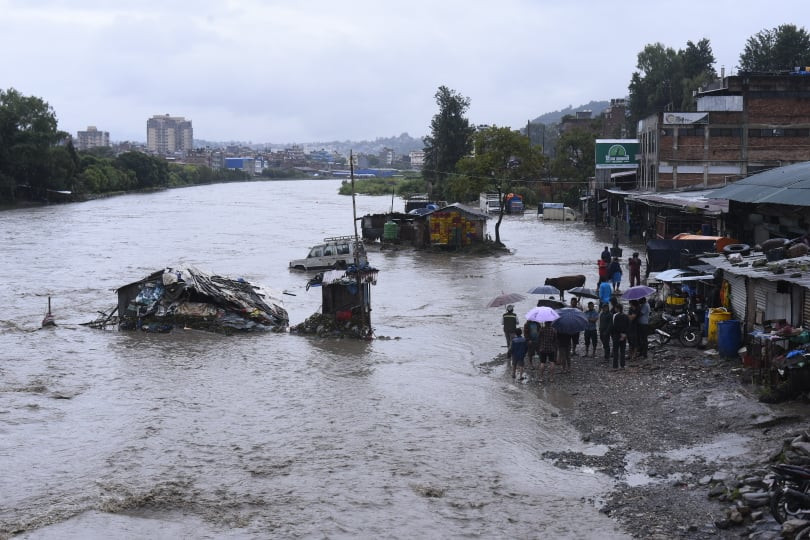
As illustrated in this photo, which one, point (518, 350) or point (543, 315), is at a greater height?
point (543, 315)

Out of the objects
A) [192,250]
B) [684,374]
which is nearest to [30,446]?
[684,374]

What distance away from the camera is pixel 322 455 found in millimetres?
13688

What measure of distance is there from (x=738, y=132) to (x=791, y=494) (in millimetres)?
42775

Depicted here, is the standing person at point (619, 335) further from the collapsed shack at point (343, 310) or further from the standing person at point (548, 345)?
the collapsed shack at point (343, 310)

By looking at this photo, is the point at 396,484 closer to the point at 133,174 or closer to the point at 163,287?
the point at 163,287

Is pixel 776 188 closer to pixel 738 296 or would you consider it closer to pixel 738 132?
pixel 738 296

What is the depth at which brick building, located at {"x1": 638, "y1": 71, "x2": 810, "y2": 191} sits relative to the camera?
157 feet

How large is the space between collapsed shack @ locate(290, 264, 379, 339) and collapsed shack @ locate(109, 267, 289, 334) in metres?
1.43

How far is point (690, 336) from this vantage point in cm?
1809

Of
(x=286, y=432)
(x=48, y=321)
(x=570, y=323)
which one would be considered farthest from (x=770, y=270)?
(x=48, y=321)

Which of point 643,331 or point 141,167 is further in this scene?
point 141,167

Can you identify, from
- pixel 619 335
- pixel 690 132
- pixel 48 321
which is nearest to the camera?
pixel 619 335

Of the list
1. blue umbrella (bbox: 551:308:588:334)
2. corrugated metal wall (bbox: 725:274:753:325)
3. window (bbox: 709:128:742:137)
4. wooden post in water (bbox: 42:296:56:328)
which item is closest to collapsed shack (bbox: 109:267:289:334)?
wooden post in water (bbox: 42:296:56:328)

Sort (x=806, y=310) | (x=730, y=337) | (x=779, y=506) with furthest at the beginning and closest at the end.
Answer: (x=730, y=337) → (x=806, y=310) → (x=779, y=506)
